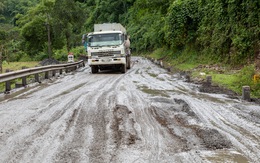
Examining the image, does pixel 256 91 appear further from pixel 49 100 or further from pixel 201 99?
pixel 49 100

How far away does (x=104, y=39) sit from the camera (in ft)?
63.9

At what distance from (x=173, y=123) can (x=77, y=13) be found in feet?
124

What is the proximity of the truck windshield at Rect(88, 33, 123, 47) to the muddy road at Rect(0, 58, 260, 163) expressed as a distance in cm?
1130

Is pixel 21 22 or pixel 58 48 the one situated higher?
pixel 21 22

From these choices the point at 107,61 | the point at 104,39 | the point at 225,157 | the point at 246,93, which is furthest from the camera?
the point at 104,39

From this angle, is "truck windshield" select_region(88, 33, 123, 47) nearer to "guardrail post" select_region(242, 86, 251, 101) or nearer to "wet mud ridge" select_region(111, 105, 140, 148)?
"guardrail post" select_region(242, 86, 251, 101)

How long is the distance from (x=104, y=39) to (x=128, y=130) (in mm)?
14683

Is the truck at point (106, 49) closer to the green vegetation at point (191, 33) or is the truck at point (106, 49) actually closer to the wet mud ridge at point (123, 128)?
the green vegetation at point (191, 33)

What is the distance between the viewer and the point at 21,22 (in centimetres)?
5709

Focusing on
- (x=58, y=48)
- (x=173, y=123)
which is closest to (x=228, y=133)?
(x=173, y=123)

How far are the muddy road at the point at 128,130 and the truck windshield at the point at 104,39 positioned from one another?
1130 cm

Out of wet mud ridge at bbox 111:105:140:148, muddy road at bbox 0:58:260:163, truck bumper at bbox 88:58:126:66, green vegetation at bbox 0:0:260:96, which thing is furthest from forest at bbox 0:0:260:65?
wet mud ridge at bbox 111:105:140:148

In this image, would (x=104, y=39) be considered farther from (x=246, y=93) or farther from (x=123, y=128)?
(x=123, y=128)

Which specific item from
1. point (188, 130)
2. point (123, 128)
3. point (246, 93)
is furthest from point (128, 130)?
point (246, 93)
